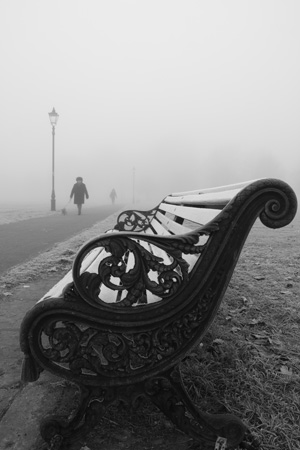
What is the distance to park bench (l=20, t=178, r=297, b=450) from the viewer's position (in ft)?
4.22

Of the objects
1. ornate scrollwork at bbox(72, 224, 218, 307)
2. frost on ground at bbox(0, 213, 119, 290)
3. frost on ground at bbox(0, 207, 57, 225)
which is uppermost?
ornate scrollwork at bbox(72, 224, 218, 307)

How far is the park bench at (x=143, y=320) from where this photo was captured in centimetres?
129

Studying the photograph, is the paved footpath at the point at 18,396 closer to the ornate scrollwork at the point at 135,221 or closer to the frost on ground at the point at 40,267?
the frost on ground at the point at 40,267

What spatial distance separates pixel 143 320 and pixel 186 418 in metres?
0.43

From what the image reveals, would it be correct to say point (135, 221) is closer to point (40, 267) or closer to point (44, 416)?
point (40, 267)

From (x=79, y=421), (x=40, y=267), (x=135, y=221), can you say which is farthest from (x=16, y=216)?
(x=79, y=421)

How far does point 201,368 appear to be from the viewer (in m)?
1.91

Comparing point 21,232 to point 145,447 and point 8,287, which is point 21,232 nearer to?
point 8,287

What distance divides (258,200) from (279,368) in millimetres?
1188

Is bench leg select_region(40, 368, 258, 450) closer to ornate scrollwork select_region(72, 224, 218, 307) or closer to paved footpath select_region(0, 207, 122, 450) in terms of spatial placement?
paved footpath select_region(0, 207, 122, 450)

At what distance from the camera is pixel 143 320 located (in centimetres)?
130

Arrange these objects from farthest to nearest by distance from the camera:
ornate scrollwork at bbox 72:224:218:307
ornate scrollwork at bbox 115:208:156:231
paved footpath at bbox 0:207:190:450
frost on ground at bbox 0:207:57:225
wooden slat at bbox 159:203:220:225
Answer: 1. frost on ground at bbox 0:207:57:225
2. ornate scrollwork at bbox 115:208:156:231
3. wooden slat at bbox 159:203:220:225
4. paved footpath at bbox 0:207:190:450
5. ornate scrollwork at bbox 72:224:218:307

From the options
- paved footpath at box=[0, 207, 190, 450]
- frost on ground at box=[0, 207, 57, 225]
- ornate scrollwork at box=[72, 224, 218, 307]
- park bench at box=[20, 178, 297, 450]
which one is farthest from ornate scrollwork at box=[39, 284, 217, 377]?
frost on ground at box=[0, 207, 57, 225]

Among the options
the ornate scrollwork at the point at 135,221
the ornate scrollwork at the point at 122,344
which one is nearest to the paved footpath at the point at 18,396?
the ornate scrollwork at the point at 122,344
